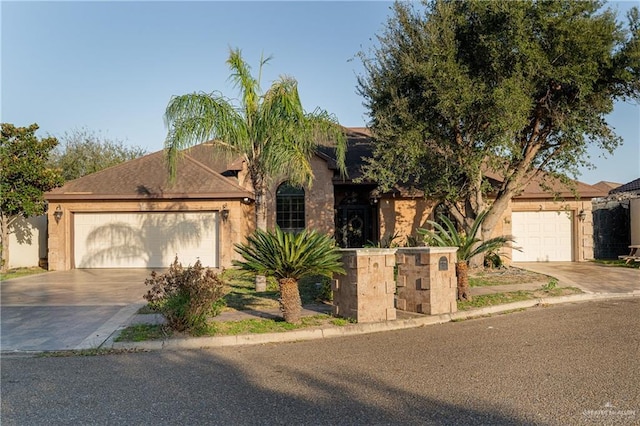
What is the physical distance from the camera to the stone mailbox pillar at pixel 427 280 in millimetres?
9836

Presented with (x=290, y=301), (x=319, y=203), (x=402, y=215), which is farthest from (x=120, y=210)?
(x=290, y=301)

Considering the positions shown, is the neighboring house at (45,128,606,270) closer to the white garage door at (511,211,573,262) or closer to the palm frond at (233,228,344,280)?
the white garage door at (511,211,573,262)

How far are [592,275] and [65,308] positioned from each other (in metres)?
14.8

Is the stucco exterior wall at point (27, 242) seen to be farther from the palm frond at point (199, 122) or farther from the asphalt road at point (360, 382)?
the asphalt road at point (360, 382)

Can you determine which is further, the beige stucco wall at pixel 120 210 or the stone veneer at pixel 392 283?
the beige stucco wall at pixel 120 210

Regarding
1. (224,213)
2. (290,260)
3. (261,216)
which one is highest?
(224,213)

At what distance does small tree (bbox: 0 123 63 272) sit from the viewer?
57.6 ft

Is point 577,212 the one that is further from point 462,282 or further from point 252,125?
point 252,125

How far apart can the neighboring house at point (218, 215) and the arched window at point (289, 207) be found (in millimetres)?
40

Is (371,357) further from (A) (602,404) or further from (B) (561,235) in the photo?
(B) (561,235)

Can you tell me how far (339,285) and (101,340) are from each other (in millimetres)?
4299

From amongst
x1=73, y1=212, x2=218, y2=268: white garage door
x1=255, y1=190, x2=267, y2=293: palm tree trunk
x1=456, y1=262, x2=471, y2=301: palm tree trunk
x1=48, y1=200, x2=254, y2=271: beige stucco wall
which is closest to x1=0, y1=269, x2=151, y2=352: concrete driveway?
x1=48, y1=200, x2=254, y2=271: beige stucco wall

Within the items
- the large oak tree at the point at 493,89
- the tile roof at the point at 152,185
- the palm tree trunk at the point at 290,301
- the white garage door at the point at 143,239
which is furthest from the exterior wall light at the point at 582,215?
the palm tree trunk at the point at 290,301

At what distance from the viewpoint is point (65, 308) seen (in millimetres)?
11102
